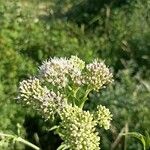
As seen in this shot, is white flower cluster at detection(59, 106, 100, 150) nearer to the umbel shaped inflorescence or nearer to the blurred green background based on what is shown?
the umbel shaped inflorescence

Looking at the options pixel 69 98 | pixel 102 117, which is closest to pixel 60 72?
pixel 69 98

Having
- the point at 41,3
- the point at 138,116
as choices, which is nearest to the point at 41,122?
the point at 138,116

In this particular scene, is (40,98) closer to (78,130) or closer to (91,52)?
(78,130)

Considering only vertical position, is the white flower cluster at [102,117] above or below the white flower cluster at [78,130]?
above

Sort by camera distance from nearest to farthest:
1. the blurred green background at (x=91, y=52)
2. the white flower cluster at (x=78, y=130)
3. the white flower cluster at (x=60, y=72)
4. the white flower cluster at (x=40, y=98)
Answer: the white flower cluster at (x=78, y=130), the white flower cluster at (x=40, y=98), the white flower cluster at (x=60, y=72), the blurred green background at (x=91, y=52)

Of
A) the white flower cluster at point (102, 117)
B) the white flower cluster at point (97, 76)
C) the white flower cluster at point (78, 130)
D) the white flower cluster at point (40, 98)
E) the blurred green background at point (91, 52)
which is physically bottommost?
the white flower cluster at point (78, 130)

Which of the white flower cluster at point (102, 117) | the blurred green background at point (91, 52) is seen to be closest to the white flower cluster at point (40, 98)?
the white flower cluster at point (102, 117)

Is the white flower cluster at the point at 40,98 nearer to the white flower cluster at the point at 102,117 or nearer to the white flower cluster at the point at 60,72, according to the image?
the white flower cluster at the point at 60,72

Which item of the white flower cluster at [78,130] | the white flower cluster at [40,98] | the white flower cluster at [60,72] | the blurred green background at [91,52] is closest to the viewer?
the white flower cluster at [78,130]
